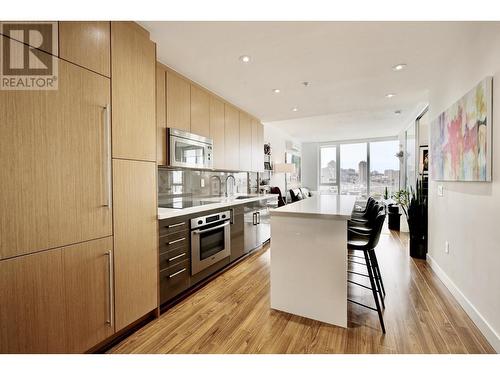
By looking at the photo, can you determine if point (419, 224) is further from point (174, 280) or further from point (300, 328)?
point (174, 280)

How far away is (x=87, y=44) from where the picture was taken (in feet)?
4.82

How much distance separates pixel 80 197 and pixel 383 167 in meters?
8.67

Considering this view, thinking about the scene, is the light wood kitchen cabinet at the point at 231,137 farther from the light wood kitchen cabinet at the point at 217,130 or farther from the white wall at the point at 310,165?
the white wall at the point at 310,165

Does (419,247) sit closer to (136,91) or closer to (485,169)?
(485,169)

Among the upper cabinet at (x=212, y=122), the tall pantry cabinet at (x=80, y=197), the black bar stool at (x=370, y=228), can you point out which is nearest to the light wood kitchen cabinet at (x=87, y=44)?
the tall pantry cabinet at (x=80, y=197)

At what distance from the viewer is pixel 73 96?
1.39 meters

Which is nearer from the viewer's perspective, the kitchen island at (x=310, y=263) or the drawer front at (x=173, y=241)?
the kitchen island at (x=310, y=263)

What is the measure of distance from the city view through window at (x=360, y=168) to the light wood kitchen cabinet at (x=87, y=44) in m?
8.12

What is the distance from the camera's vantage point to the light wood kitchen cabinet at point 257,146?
4520mm

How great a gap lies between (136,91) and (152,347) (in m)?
1.88

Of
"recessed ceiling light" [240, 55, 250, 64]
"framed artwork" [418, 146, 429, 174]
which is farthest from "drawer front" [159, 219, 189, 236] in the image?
"framed artwork" [418, 146, 429, 174]

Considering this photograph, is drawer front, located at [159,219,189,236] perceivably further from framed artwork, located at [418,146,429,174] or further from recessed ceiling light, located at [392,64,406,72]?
framed artwork, located at [418,146,429,174]
